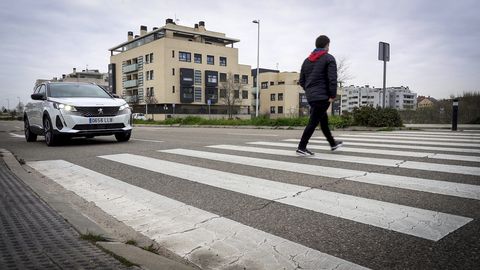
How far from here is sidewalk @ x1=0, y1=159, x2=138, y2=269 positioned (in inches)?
78.7

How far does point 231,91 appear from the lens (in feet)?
212

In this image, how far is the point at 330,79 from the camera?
19.4 ft

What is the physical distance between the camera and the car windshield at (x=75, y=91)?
8.95m

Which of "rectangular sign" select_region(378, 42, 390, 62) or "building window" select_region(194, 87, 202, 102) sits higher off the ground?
"building window" select_region(194, 87, 202, 102)

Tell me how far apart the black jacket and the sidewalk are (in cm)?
441

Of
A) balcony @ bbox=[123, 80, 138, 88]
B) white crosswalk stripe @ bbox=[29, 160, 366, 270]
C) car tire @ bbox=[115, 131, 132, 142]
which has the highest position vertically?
balcony @ bbox=[123, 80, 138, 88]

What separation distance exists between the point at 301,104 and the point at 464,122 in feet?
191

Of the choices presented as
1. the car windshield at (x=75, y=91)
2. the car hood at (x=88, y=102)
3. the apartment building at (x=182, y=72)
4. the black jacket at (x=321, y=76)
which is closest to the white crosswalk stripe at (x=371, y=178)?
the black jacket at (x=321, y=76)

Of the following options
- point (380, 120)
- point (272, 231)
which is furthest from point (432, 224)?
point (380, 120)

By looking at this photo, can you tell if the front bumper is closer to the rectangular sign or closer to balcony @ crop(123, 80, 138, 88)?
the rectangular sign

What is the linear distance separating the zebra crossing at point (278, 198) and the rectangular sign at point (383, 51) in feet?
25.0

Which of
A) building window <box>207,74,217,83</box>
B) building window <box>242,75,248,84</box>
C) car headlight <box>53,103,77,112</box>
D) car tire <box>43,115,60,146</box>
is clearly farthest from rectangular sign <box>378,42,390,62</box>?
building window <box>242,75,248,84</box>

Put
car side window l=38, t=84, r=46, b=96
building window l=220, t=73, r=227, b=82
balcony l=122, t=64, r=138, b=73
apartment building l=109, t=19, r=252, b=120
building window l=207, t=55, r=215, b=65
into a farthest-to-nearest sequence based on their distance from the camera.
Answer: balcony l=122, t=64, r=138, b=73
building window l=220, t=73, r=227, b=82
building window l=207, t=55, r=215, b=65
apartment building l=109, t=19, r=252, b=120
car side window l=38, t=84, r=46, b=96

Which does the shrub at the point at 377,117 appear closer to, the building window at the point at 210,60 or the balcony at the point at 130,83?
the building window at the point at 210,60
